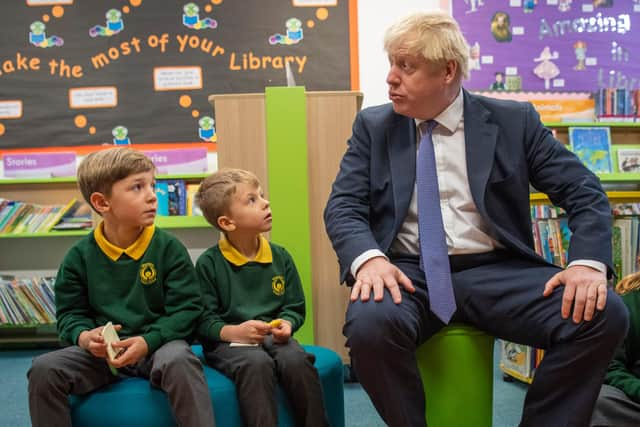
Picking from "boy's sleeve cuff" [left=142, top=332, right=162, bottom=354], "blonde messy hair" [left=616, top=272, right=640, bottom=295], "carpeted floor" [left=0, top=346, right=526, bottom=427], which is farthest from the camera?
"carpeted floor" [left=0, top=346, right=526, bottom=427]

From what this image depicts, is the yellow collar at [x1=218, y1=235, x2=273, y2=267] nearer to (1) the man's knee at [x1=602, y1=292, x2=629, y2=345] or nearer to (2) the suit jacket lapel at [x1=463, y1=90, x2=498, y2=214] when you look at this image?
(2) the suit jacket lapel at [x1=463, y1=90, x2=498, y2=214]

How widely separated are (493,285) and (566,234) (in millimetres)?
1247

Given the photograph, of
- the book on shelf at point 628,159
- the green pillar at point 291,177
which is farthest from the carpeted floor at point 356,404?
the book on shelf at point 628,159

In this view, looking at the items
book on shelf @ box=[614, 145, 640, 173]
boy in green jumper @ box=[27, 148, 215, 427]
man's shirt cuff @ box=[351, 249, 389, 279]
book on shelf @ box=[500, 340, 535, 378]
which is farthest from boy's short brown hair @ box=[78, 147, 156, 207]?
book on shelf @ box=[614, 145, 640, 173]

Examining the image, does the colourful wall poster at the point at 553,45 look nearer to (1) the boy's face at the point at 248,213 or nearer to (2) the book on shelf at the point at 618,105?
(2) the book on shelf at the point at 618,105

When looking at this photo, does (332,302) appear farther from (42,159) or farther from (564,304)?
(42,159)

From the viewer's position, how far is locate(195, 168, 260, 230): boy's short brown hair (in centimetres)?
168

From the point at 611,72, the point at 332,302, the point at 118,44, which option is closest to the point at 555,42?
the point at 611,72

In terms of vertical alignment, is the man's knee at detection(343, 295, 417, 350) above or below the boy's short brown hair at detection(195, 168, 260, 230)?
below

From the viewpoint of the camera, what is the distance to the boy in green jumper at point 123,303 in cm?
128

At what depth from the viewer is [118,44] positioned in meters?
3.51

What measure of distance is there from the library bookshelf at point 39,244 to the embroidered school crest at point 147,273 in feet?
6.41

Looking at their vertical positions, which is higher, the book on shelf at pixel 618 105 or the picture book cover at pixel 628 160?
the book on shelf at pixel 618 105

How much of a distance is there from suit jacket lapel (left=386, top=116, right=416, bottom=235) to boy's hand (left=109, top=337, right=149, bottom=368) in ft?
2.21
